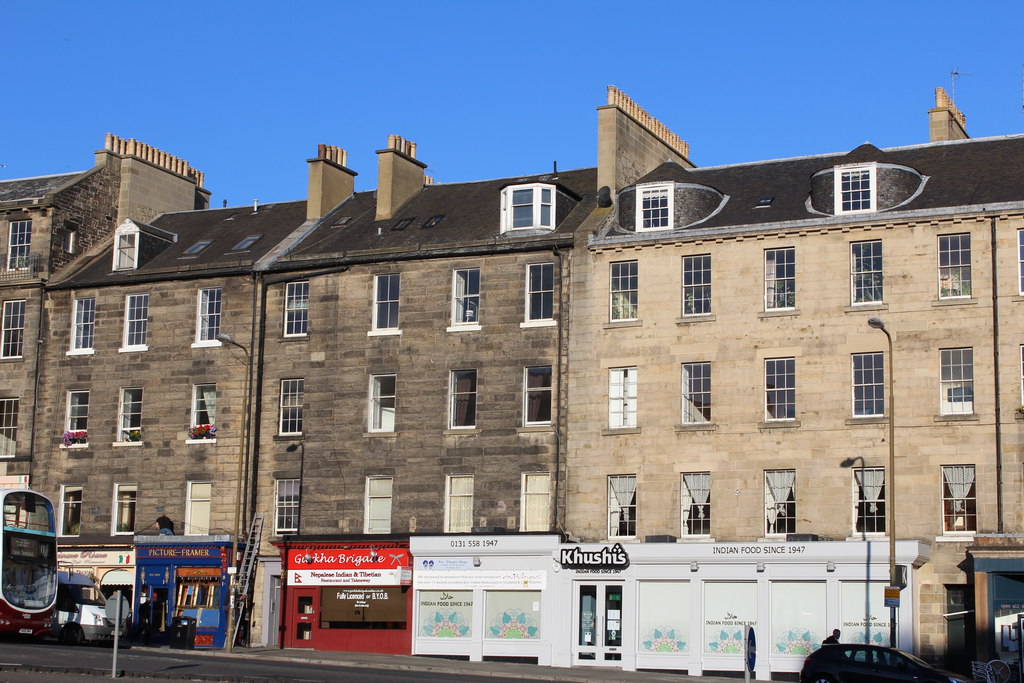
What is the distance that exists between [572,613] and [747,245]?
11655mm

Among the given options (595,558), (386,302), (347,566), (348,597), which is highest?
(386,302)

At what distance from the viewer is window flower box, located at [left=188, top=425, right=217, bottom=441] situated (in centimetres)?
4656

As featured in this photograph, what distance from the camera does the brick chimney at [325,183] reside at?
5109 cm

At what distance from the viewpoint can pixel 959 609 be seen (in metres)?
37.6

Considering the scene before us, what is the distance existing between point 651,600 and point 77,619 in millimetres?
17602

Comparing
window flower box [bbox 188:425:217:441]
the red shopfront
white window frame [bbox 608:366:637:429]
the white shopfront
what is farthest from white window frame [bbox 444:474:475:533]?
window flower box [bbox 188:425:217:441]

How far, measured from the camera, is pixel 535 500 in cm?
4247

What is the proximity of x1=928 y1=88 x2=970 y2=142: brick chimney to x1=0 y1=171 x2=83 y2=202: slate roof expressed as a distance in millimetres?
30785

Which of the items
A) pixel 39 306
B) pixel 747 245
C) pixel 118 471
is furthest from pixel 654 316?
pixel 39 306

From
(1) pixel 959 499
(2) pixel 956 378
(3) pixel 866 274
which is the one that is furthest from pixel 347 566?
(2) pixel 956 378

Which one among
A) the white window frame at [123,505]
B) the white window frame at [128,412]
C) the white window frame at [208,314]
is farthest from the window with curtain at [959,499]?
the white window frame at [128,412]

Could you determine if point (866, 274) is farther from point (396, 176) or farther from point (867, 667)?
point (396, 176)

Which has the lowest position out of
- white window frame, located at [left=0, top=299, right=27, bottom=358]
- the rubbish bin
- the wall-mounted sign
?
the rubbish bin

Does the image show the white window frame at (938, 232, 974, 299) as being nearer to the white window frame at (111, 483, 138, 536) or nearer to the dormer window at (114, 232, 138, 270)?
the white window frame at (111, 483, 138, 536)
